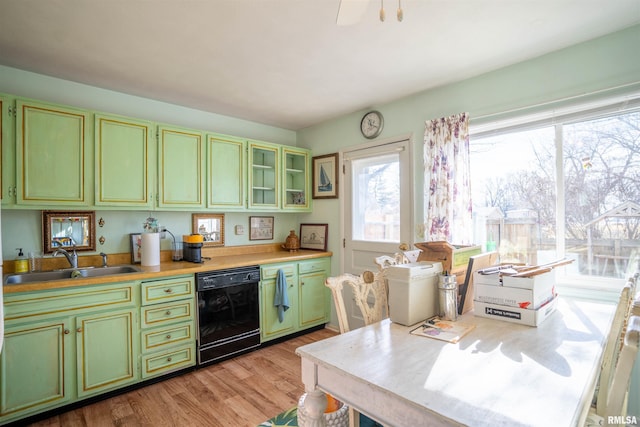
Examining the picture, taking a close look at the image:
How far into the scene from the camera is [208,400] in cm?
241

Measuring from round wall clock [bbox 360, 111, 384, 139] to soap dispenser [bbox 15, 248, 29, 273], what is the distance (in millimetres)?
3258

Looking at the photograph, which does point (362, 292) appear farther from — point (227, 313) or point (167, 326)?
point (167, 326)

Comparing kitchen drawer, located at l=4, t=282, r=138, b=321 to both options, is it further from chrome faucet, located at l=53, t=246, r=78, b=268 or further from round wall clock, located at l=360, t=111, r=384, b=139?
round wall clock, located at l=360, t=111, r=384, b=139

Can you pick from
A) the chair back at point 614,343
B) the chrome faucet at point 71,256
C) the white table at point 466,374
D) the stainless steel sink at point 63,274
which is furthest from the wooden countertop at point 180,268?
the chair back at point 614,343

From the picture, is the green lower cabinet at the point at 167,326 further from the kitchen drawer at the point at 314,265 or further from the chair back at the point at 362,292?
the chair back at the point at 362,292

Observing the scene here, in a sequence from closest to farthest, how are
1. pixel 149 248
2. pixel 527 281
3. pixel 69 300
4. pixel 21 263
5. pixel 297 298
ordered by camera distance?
pixel 527 281 → pixel 69 300 → pixel 21 263 → pixel 149 248 → pixel 297 298

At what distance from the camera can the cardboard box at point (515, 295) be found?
155 centimetres

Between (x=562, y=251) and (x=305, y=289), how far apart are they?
247 cm

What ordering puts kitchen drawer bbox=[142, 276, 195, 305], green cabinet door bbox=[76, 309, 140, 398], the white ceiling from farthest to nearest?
1. kitchen drawer bbox=[142, 276, 195, 305]
2. green cabinet door bbox=[76, 309, 140, 398]
3. the white ceiling

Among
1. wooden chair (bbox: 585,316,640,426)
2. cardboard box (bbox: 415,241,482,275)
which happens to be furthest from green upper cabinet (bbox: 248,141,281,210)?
wooden chair (bbox: 585,316,640,426)

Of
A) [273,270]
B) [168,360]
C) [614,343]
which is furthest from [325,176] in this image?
[614,343]

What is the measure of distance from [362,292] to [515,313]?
770mm

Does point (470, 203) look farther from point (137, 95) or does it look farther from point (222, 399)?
point (137, 95)

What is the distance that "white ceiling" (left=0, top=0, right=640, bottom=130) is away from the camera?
6.04 feet
